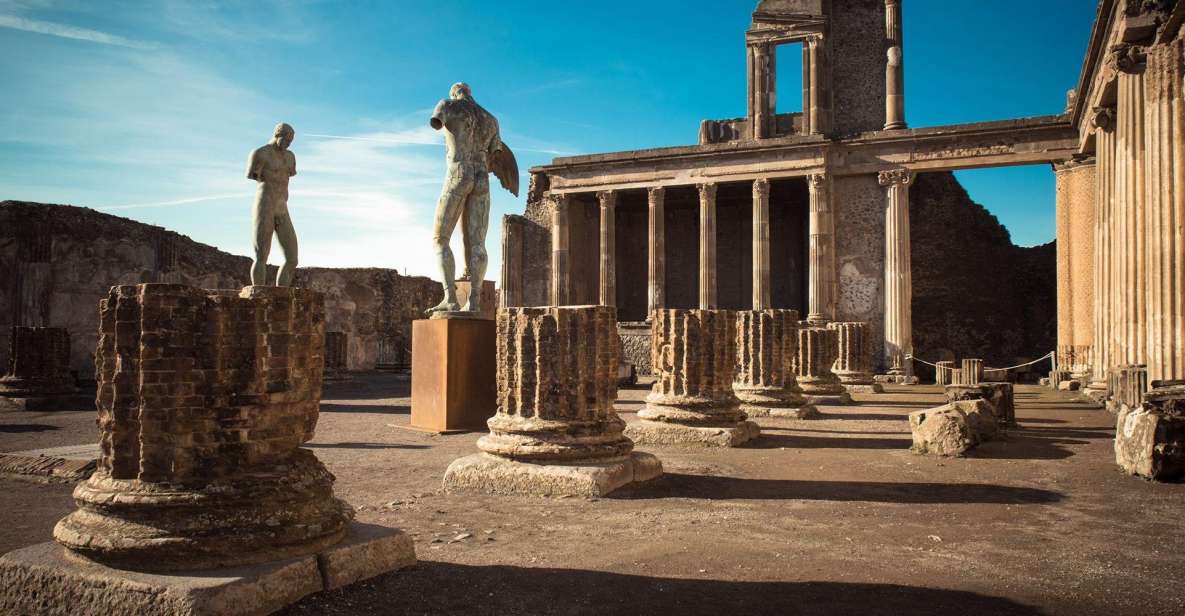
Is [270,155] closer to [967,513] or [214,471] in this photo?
[214,471]

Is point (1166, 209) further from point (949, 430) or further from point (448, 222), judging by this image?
point (448, 222)

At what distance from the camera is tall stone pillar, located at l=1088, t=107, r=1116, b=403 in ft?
48.8

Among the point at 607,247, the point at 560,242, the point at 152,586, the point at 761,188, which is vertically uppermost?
the point at 761,188

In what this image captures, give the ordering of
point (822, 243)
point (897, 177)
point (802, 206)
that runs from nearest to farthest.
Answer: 1. point (897, 177)
2. point (822, 243)
3. point (802, 206)

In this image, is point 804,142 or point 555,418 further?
point 804,142

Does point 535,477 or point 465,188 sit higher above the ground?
point 465,188

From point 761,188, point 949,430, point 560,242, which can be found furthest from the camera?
point 560,242

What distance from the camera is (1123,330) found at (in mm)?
13547

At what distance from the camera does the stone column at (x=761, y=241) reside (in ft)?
77.6

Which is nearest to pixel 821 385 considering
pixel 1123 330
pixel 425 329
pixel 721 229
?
pixel 1123 330

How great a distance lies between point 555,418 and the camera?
565 centimetres

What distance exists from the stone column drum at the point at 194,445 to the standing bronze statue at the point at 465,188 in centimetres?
493

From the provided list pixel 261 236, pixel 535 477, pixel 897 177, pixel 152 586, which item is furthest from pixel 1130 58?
pixel 152 586

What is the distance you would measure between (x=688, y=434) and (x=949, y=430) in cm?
243
